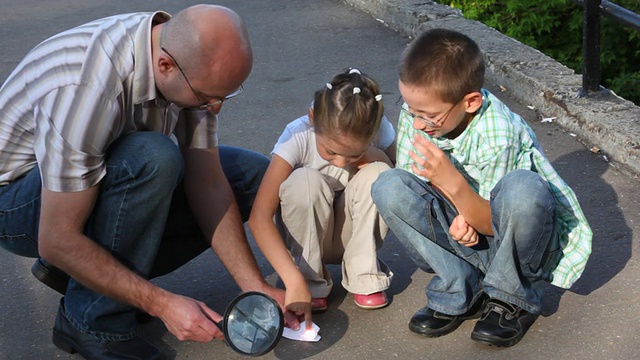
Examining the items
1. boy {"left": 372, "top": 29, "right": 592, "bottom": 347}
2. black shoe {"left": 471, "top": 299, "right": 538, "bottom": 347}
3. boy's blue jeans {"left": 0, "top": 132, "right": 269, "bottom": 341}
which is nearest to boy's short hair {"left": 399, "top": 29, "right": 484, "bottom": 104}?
boy {"left": 372, "top": 29, "right": 592, "bottom": 347}

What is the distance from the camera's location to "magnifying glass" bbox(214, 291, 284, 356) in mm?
2717

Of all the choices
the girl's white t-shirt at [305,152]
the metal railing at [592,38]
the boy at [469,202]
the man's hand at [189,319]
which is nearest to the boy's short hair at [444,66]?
A: the boy at [469,202]

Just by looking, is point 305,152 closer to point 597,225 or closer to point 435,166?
point 435,166

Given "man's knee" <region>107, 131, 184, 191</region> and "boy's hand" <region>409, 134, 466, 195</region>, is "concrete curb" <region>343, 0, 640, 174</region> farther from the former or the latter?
"man's knee" <region>107, 131, 184, 191</region>

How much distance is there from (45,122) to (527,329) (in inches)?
61.3

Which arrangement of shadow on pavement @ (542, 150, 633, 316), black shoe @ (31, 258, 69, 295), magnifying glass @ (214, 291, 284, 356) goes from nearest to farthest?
magnifying glass @ (214, 291, 284, 356) < black shoe @ (31, 258, 69, 295) < shadow on pavement @ (542, 150, 633, 316)

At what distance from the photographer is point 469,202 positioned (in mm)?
2980

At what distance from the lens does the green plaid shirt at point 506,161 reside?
119 inches

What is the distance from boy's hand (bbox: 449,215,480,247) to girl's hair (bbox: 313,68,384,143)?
361 mm

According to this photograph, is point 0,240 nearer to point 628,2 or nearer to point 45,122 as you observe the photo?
point 45,122

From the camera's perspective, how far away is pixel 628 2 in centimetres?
634

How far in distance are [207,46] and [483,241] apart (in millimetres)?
1064

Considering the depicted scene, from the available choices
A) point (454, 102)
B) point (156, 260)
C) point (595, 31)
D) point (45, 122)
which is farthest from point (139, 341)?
point (595, 31)

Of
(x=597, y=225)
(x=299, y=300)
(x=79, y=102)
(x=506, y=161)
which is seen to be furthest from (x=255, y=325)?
(x=597, y=225)
